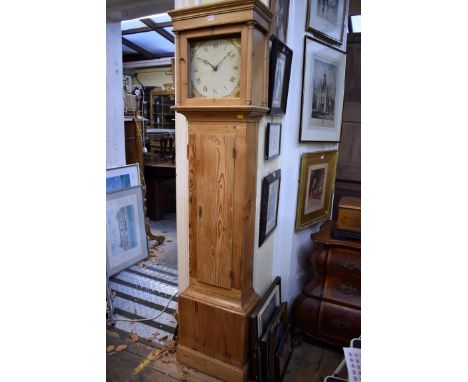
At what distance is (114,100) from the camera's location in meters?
3.08

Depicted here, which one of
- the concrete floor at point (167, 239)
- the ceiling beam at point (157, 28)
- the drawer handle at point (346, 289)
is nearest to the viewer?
the drawer handle at point (346, 289)

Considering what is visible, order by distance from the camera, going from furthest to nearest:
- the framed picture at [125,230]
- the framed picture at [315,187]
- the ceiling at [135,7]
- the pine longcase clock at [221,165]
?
the framed picture at [125,230]
the ceiling at [135,7]
the framed picture at [315,187]
the pine longcase clock at [221,165]

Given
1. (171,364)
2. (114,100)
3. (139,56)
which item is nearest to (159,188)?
(114,100)

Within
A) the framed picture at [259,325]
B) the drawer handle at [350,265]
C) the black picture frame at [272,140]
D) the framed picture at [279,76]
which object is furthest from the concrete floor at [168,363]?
the framed picture at [279,76]

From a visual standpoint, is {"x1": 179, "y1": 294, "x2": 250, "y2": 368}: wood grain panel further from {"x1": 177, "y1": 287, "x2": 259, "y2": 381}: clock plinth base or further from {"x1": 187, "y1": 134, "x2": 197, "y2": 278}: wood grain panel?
{"x1": 187, "y1": 134, "x2": 197, "y2": 278}: wood grain panel

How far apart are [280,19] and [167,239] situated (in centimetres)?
286

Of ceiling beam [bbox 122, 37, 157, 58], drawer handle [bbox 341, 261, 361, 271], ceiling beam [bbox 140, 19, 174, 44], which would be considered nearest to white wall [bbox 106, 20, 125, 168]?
ceiling beam [bbox 140, 19, 174, 44]

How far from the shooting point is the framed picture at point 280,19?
1.50 metres

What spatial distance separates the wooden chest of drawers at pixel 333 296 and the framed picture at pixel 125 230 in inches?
67.7

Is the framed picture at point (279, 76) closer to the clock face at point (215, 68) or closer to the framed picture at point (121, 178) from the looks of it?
the clock face at point (215, 68)
